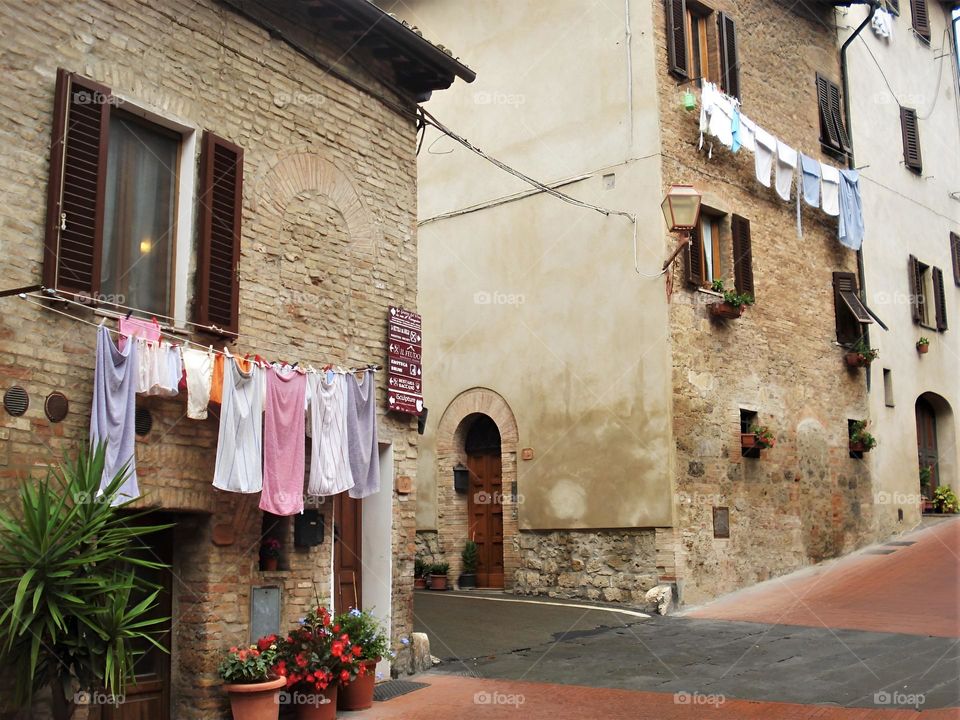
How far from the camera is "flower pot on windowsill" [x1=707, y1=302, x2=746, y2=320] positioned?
14.3 meters

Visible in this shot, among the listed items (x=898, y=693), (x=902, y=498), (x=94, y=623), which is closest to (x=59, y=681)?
(x=94, y=623)

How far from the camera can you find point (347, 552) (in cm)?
965

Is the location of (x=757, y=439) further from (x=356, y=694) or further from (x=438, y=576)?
(x=356, y=694)

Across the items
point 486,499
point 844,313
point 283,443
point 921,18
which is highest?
point 921,18

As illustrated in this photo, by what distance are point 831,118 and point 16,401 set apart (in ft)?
51.9

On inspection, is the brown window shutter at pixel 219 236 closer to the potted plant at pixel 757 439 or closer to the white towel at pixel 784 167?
the potted plant at pixel 757 439

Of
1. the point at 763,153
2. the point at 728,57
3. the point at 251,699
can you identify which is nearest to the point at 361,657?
the point at 251,699

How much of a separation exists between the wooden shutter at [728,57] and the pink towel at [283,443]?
10101 millimetres

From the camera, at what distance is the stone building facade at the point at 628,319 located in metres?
13.7

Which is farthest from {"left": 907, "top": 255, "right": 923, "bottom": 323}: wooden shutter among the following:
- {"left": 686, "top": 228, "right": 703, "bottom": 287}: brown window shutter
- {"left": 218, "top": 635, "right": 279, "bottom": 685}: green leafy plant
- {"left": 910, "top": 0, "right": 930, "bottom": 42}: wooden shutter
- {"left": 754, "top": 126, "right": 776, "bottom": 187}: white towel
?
{"left": 218, "top": 635, "right": 279, "bottom": 685}: green leafy plant

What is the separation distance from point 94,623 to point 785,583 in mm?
11203

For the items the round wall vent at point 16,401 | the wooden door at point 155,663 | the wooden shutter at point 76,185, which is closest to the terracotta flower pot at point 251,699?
the wooden door at point 155,663

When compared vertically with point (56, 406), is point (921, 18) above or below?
above

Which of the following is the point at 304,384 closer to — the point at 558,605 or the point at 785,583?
the point at 558,605
